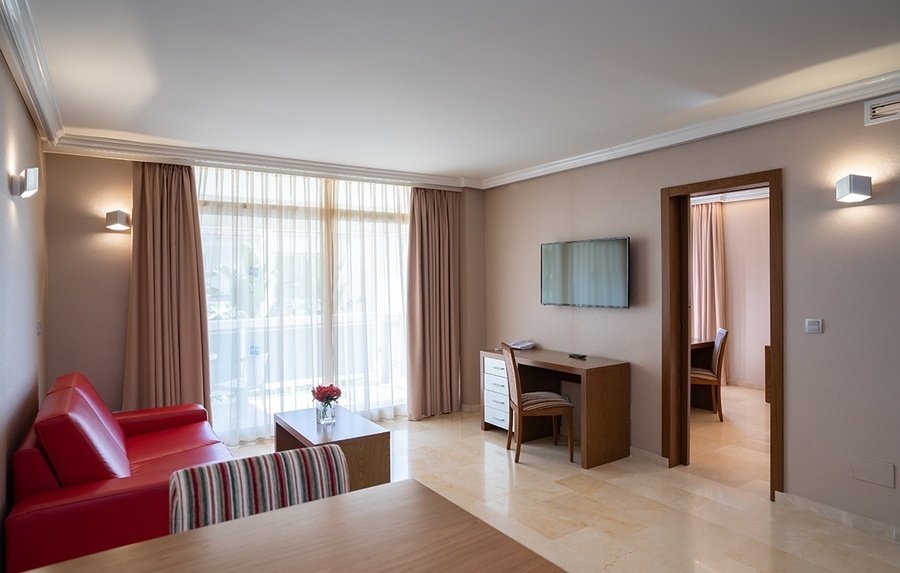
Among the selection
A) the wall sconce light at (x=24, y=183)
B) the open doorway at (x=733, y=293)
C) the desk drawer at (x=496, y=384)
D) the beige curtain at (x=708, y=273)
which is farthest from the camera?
the beige curtain at (x=708, y=273)

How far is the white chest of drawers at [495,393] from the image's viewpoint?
4875 millimetres

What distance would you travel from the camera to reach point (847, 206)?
3133 millimetres

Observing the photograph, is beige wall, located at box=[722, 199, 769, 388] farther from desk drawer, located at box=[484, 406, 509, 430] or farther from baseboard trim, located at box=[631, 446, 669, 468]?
desk drawer, located at box=[484, 406, 509, 430]

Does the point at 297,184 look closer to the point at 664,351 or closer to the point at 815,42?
the point at 664,351

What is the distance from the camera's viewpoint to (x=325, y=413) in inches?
141

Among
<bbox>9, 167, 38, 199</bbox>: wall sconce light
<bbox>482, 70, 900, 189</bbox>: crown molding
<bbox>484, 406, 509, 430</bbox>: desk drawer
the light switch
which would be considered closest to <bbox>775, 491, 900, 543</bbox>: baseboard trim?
the light switch

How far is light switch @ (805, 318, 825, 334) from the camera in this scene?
3246 mm

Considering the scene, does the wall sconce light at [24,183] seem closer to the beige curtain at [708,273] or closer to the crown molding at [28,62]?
the crown molding at [28,62]

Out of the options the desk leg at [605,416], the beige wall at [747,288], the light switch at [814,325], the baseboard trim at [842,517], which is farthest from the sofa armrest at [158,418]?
the beige wall at [747,288]

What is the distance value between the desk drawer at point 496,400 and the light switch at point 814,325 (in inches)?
95.0

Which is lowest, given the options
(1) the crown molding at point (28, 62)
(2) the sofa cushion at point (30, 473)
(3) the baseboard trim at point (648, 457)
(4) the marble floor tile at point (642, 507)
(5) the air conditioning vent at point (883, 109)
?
(4) the marble floor tile at point (642, 507)

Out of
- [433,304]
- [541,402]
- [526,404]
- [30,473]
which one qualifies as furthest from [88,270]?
[541,402]

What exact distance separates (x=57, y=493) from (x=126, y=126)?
2.62 meters

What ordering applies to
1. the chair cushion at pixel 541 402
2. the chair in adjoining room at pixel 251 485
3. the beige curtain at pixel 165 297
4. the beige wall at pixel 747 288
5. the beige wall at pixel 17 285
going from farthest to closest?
the beige wall at pixel 747 288 < the chair cushion at pixel 541 402 < the beige curtain at pixel 165 297 < the beige wall at pixel 17 285 < the chair in adjoining room at pixel 251 485
